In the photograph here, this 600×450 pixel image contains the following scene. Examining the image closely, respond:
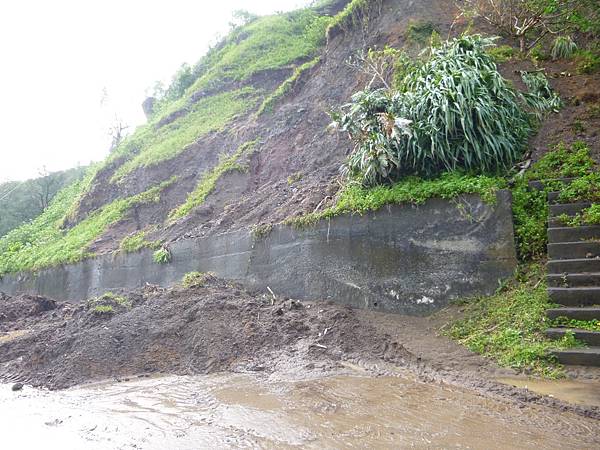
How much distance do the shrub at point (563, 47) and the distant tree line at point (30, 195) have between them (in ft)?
85.7

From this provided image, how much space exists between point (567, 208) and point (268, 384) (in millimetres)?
4243

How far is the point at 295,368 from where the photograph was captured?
17.4 feet

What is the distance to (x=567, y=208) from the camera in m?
5.80

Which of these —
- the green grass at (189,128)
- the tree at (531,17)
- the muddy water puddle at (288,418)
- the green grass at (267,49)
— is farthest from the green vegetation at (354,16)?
the muddy water puddle at (288,418)

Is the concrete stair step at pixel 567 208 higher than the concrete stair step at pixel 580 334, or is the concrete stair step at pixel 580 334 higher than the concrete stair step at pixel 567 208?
the concrete stair step at pixel 567 208

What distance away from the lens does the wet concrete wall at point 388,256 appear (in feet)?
19.5

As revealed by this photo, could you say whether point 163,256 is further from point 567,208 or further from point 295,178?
point 567,208

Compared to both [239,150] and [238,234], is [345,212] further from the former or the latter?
[239,150]

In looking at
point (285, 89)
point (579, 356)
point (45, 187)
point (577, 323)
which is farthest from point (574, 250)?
point (45, 187)

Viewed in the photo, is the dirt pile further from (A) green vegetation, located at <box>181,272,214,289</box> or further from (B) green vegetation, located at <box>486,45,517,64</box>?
(B) green vegetation, located at <box>486,45,517,64</box>

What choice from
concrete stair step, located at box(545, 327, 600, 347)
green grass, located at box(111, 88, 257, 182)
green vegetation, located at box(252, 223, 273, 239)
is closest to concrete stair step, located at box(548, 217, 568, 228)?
concrete stair step, located at box(545, 327, 600, 347)

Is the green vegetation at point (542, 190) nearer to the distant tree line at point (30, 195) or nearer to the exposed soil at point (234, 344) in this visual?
the exposed soil at point (234, 344)

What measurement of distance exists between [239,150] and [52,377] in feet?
28.5

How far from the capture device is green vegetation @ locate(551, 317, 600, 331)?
177 inches
